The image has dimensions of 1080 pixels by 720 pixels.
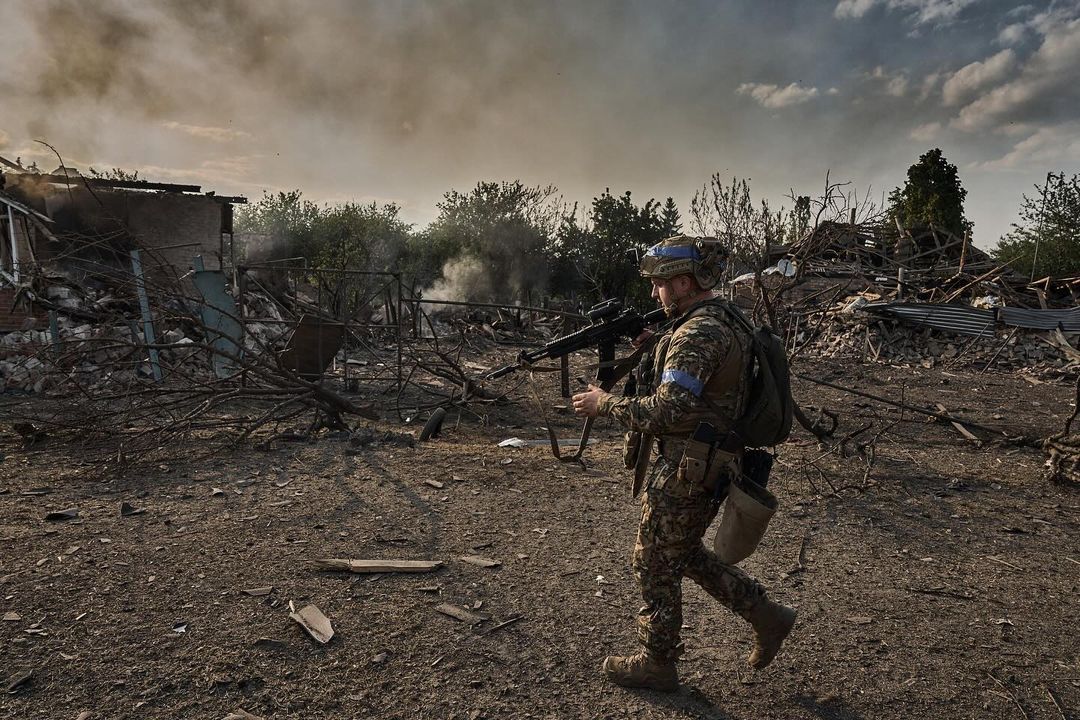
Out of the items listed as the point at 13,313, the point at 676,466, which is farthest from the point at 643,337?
the point at 13,313

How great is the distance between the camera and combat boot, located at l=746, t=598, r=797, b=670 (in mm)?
2469

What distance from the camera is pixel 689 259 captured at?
2.38 m

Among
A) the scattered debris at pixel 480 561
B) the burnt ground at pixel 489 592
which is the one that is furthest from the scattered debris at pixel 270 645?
the scattered debris at pixel 480 561

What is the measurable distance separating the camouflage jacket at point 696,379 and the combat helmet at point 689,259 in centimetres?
13

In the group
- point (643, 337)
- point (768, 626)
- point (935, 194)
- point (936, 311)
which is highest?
point (935, 194)

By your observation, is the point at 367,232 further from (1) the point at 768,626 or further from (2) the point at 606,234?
(1) the point at 768,626

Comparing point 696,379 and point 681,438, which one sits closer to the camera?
point 696,379

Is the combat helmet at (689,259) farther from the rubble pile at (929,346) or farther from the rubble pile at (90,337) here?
the rubble pile at (929,346)

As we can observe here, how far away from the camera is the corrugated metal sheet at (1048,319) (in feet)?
46.3

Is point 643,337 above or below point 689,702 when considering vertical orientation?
above

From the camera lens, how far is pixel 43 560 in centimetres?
349

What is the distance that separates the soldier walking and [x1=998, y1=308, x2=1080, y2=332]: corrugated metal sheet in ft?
49.7

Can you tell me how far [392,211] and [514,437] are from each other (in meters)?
29.6

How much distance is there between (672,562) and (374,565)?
1815 millimetres
